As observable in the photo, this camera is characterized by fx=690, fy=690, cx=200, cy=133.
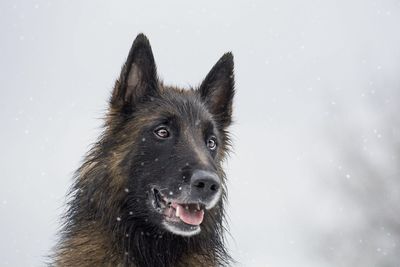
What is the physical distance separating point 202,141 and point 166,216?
2.71 ft

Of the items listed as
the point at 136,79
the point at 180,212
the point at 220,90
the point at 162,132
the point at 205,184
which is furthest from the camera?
the point at 220,90

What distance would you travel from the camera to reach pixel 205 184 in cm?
548

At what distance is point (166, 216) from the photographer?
18.8 feet

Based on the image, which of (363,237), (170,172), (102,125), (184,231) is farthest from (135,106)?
(363,237)

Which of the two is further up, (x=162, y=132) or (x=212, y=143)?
(x=162, y=132)

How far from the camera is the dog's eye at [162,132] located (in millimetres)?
6094

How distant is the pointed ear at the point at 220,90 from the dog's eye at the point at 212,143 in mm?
476

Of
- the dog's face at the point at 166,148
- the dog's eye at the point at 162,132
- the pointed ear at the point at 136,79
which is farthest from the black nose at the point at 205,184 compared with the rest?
the pointed ear at the point at 136,79

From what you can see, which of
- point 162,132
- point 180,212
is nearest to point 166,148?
point 162,132

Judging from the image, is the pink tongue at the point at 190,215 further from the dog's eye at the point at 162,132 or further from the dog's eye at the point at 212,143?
the dog's eye at the point at 212,143

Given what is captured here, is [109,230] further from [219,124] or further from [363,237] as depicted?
[363,237]

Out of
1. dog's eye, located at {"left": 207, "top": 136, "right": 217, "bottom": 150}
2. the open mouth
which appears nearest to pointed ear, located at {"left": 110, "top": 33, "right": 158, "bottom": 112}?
dog's eye, located at {"left": 207, "top": 136, "right": 217, "bottom": 150}

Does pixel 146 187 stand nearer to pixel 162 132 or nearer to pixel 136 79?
pixel 162 132

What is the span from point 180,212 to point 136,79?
1385 mm
